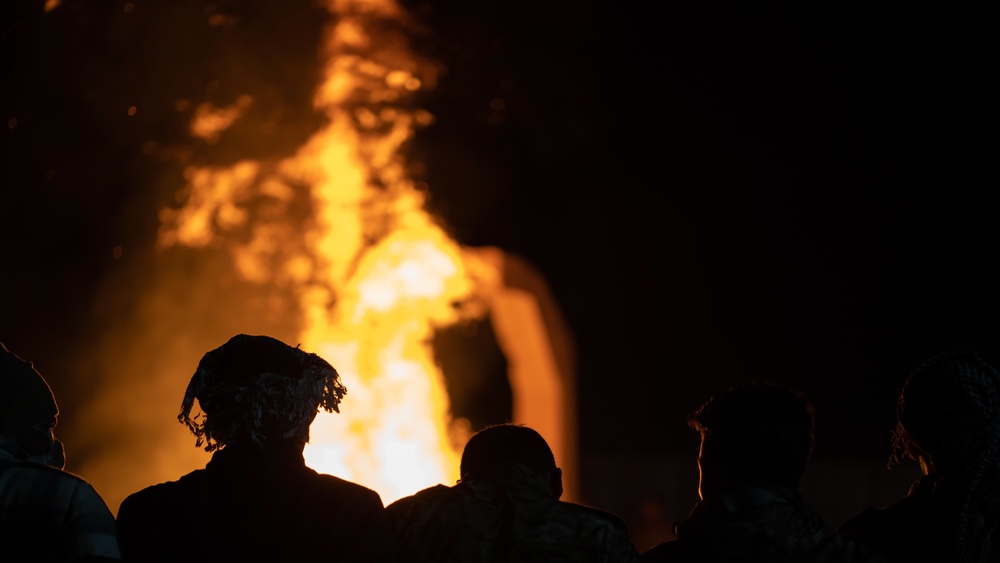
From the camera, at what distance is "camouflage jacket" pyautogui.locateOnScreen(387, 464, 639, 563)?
9.09ft

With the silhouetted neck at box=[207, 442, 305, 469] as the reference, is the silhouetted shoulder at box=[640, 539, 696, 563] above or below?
below

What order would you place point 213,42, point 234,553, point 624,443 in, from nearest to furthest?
point 234,553
point 213,42
point 624,443

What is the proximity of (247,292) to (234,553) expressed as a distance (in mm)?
10223

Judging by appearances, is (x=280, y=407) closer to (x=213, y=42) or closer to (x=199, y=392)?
(x=199, y=392)

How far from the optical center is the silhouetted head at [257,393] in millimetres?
2686

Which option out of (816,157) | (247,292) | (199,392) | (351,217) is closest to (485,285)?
(351,217)

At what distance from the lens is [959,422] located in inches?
112

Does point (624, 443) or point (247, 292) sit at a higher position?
point (247, 292)

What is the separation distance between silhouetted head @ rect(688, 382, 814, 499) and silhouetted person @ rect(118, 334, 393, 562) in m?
0.91

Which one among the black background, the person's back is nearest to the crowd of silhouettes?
the person's back

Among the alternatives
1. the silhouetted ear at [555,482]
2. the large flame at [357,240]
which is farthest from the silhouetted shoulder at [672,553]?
the large flame at [357,240]

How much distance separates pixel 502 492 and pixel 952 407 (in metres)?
1.25

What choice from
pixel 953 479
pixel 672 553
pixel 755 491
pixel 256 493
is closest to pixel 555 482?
pixel 672 553

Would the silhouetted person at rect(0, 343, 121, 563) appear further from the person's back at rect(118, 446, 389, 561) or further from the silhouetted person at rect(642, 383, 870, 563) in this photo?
the silhouetted person at rect(642, 383, 870, 563)
